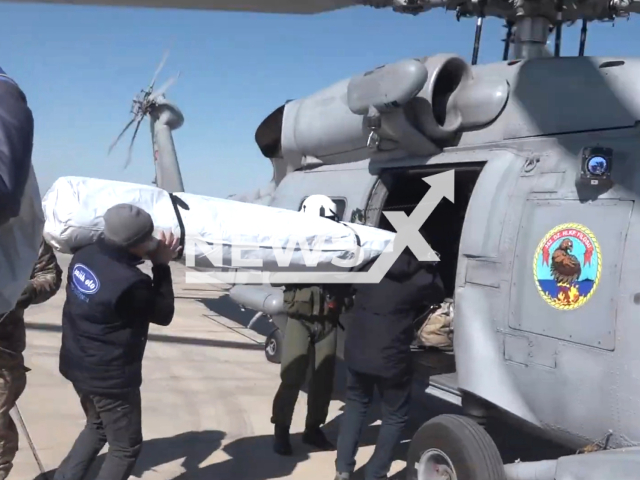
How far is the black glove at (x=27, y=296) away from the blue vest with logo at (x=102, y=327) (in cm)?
51

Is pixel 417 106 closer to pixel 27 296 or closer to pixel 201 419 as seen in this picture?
pixel 27 296

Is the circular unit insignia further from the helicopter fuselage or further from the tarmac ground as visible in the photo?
the tarmac ground

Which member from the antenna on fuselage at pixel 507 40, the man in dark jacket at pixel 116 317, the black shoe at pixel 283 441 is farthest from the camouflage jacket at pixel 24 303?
the antenna on fuselage at pixel 507 40

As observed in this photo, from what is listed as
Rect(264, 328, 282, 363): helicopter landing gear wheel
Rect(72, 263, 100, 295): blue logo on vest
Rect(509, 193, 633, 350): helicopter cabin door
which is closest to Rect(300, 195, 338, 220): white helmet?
Rect(509, 193, 633, 350): helicopter cabin door

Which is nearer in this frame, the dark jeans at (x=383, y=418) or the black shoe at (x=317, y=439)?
the dark jeans at (x=383, y=418)

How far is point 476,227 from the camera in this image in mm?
3744

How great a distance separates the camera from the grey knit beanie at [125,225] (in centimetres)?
314

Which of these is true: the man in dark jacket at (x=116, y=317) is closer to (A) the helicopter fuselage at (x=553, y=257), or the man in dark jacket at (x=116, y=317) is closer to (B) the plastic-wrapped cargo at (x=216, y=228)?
(B) the plastic-wrapped cargo at (x=216, y=228)

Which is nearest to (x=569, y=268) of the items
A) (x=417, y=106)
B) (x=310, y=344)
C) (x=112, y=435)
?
(x=417, y=106)

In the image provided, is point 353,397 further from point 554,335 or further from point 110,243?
point 110,243

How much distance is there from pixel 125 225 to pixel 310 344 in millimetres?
1973

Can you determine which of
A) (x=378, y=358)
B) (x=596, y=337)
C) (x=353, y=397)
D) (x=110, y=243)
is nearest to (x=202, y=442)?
(x=353, y=397)

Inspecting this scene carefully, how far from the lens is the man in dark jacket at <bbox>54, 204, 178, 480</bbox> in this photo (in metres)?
3.20

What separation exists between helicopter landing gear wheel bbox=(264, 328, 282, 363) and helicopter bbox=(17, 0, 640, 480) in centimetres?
275
